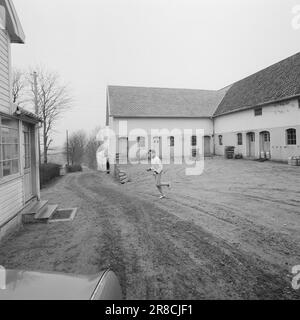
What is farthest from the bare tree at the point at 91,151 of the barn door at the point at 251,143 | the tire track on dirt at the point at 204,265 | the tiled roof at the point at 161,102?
the tire track on dirt at the point at 204,265

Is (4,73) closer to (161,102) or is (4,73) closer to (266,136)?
(266,136)

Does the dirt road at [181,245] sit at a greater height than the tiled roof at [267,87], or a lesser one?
lesser

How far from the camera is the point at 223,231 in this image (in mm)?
6145

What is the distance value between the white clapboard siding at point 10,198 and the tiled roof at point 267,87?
17.9 meters

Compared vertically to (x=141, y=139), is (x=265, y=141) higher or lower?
lower

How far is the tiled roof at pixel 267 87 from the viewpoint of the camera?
19.2 metres

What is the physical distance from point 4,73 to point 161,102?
23.2 m

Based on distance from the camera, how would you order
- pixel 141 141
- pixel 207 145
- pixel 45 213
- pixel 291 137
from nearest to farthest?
pixel 45 213
pixel 291 137
pixel 141 141
pixel 207 145

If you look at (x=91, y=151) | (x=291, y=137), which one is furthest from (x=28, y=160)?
(x=91, y=151)

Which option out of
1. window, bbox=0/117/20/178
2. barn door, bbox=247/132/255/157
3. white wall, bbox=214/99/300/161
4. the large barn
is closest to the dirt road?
window, bbox=0/117/20/178

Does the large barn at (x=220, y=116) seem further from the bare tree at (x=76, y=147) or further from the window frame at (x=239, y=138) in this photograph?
the bare tree at (x=76, y=147)

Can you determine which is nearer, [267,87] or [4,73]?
[4,73]

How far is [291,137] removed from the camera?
1858 centimetres

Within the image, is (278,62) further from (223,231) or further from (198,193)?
(223,231)
